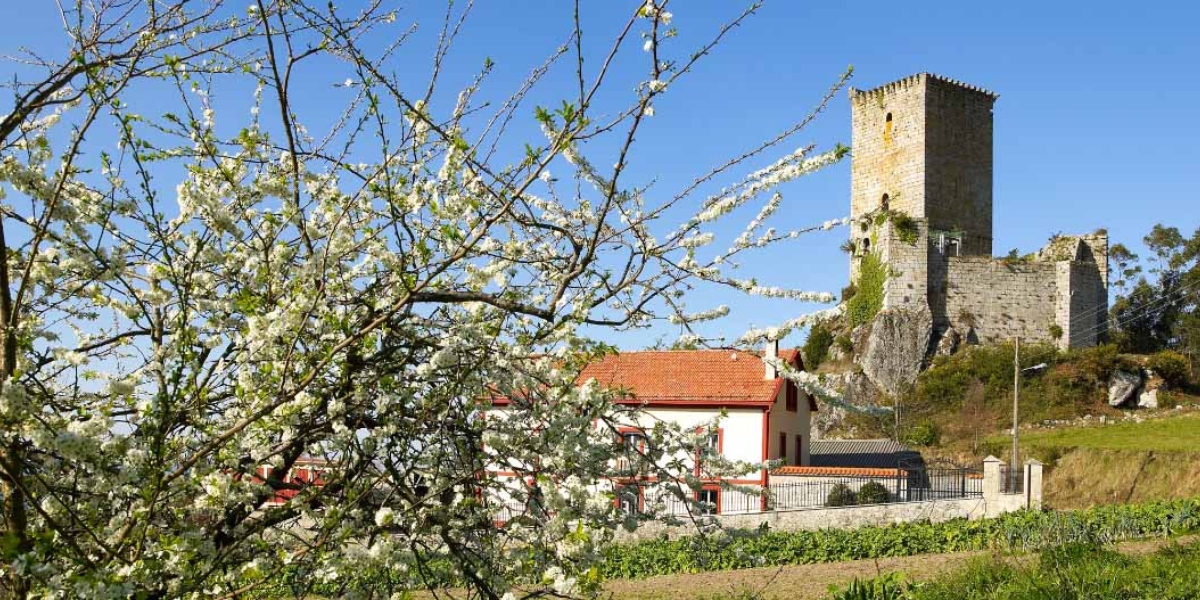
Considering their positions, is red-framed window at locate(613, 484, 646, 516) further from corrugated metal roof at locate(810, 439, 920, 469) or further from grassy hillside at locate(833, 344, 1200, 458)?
grassy hillside at locate(833, 344, 1200, 458)

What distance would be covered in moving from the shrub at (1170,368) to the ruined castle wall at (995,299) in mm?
4425

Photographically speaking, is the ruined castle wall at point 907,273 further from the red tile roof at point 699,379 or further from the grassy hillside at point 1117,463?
the red tile roof at point 699,379

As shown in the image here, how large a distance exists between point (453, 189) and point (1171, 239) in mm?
60168

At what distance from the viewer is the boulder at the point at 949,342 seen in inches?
1662

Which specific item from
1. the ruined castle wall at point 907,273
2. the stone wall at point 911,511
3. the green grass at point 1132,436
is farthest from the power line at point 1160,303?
the stone wall at point 911,511

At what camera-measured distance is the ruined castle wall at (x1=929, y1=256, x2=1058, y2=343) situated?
140ft

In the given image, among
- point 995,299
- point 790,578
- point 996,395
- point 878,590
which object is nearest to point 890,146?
point 995,299

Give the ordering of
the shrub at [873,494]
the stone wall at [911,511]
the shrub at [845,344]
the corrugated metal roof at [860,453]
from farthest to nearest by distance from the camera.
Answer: the shrub at [845,344]
the corrugated metal roof at [860,453]
the shrub at [873,494]
the stone wall at [911,511]

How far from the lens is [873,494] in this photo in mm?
22031

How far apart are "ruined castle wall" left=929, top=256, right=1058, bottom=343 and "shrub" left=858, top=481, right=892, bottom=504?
22.3 meters

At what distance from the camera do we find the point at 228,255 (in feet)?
13.4

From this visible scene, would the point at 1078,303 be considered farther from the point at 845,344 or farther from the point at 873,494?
the point at 873,494

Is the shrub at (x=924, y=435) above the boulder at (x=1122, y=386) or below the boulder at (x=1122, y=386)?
below

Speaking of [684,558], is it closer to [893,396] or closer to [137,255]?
[137,255]
